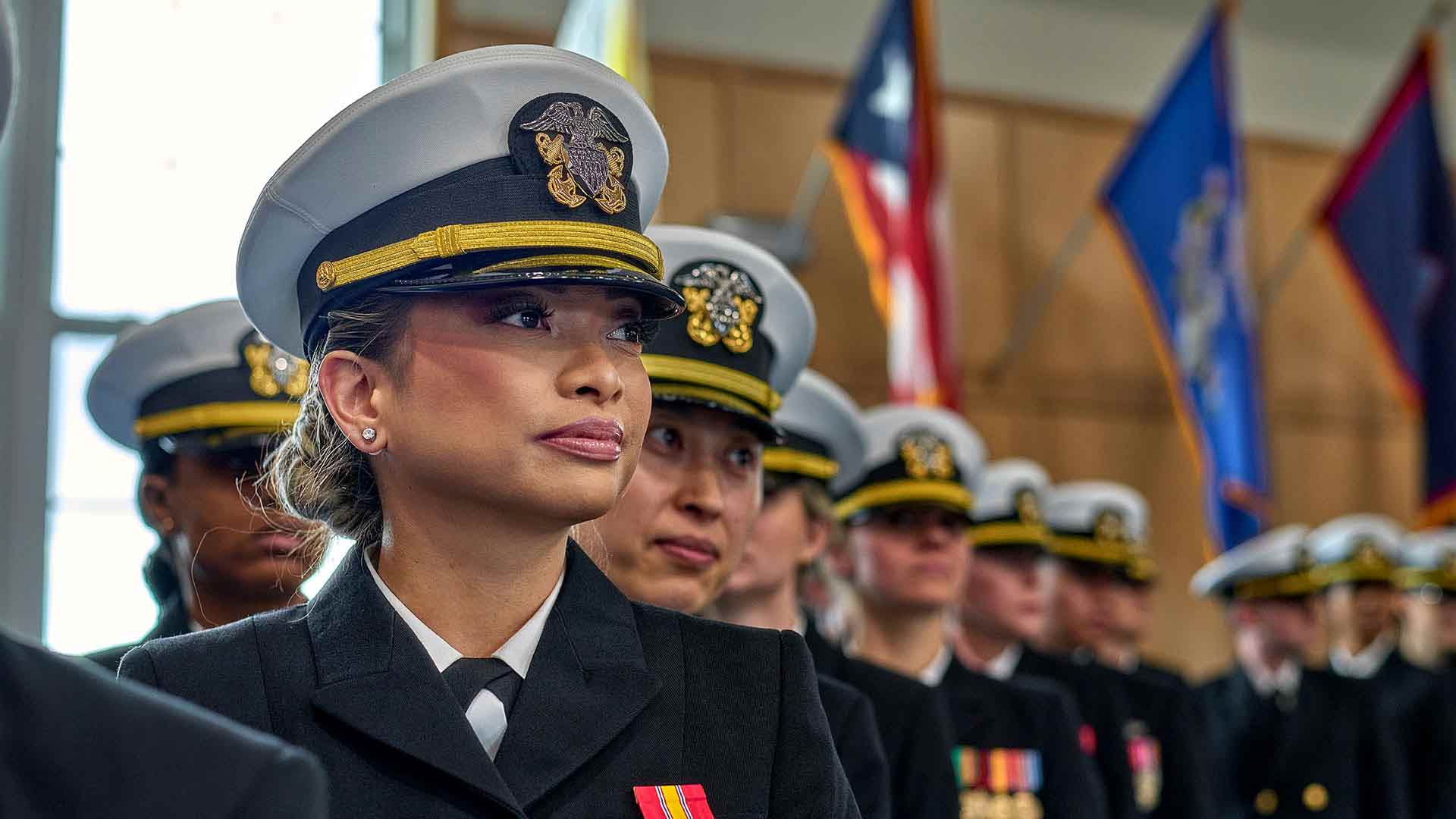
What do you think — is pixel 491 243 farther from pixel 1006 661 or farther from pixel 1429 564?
pixel 1429 564

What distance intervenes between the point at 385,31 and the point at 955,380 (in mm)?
2581

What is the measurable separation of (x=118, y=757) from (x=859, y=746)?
1235mm

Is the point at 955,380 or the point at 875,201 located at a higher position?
the point at 875,201

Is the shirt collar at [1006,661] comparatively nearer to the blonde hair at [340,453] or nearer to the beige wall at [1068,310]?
the blonde hair at [340,453]

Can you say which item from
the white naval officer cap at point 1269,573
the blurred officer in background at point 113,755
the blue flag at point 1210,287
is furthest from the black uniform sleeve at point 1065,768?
the blue flag at point 1210,287

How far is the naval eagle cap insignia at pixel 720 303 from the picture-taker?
6.74 ft

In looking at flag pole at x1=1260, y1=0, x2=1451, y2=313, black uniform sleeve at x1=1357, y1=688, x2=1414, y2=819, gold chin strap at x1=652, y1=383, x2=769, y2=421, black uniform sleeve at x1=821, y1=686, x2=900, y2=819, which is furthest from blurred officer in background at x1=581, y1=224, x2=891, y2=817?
flag pole at x1=1260, y1=0, x2=1451, y2=313

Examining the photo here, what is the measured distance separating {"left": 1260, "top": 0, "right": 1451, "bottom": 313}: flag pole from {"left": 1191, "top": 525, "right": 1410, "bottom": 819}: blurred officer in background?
8.70 feet

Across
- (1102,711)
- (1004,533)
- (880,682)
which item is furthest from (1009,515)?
(880,682)

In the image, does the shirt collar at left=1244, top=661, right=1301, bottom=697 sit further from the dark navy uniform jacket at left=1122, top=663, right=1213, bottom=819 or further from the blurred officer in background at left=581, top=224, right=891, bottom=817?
the blurred officer in background at left=581, top=224, right=891, bottom=817

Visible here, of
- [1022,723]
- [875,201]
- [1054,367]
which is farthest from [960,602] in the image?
[1054,367]

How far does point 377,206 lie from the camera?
1.36m

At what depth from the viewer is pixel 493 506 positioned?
1284 millimetres

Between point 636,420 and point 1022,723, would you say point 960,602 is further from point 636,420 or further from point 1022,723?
point 636,420
